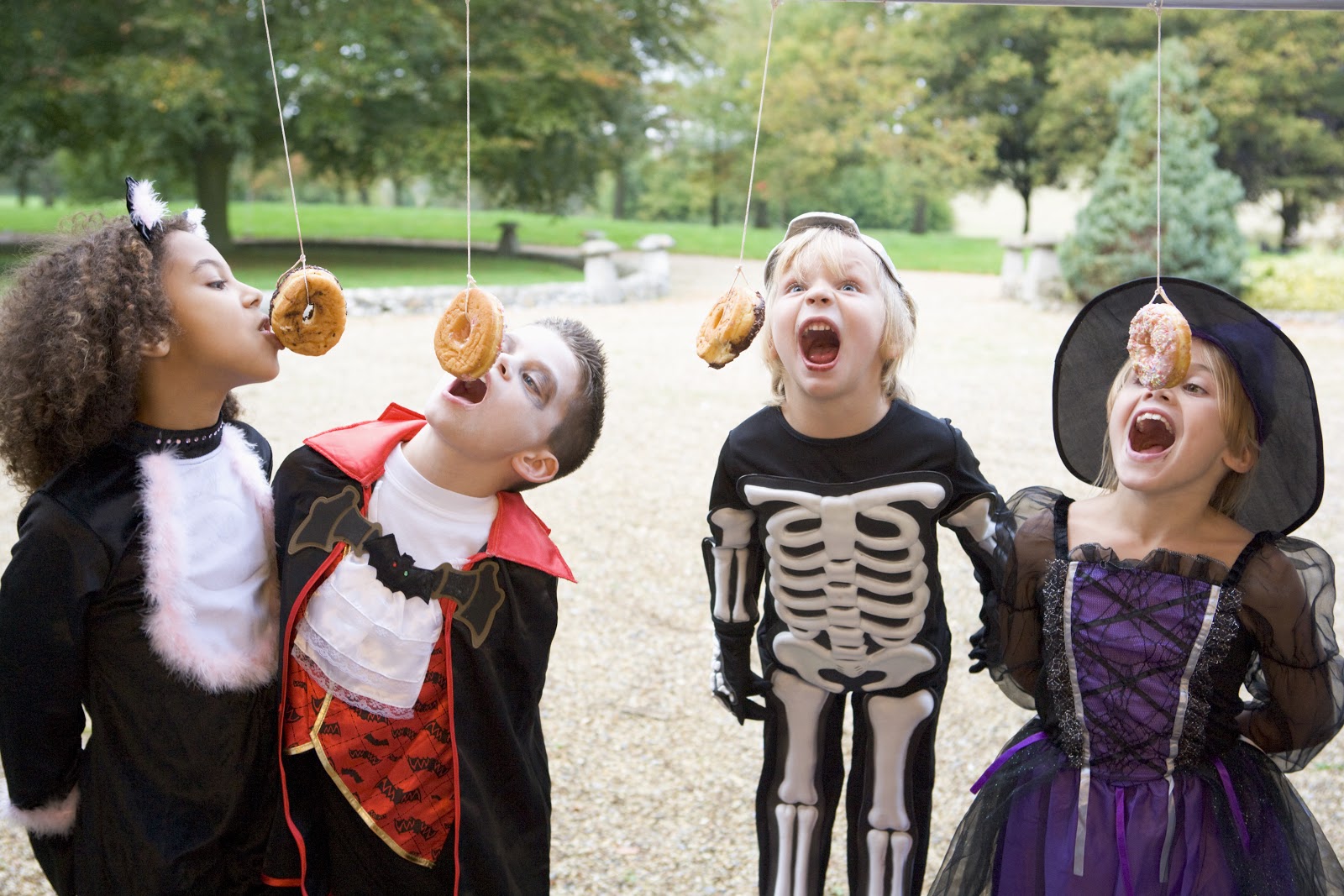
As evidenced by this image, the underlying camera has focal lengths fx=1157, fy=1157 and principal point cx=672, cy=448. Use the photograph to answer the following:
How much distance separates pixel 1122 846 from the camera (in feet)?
6.89

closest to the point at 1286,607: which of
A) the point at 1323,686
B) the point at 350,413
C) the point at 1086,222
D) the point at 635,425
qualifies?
the point at 1323,686

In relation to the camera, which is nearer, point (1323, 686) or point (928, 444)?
point (1323, 686)

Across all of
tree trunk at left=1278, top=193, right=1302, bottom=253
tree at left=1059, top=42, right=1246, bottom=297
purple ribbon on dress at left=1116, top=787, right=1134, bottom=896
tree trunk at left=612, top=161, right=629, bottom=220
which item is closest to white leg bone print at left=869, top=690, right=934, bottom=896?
purple ribbon on dress at left=1116, top=787, right=1134, bottom=896

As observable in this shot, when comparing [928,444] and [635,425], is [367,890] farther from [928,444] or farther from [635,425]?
[635,425]

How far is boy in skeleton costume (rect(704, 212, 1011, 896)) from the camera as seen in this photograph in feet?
7.79

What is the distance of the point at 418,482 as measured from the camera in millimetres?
2197

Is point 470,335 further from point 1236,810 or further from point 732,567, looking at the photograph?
point 1236,810

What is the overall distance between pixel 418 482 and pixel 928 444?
3.42 feet

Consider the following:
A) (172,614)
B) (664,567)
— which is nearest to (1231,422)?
(172,614)

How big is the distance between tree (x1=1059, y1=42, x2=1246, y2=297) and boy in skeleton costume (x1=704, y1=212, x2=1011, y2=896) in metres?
12.4

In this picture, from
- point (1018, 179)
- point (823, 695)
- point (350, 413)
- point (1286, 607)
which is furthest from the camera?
point (1018, 179)

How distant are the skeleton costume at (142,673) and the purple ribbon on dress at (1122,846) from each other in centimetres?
158

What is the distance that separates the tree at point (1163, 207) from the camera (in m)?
13.8

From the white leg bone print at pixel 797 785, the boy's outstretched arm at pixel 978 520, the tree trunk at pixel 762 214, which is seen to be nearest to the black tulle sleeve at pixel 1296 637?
the boy's outstretched arm at pixel 978 520
